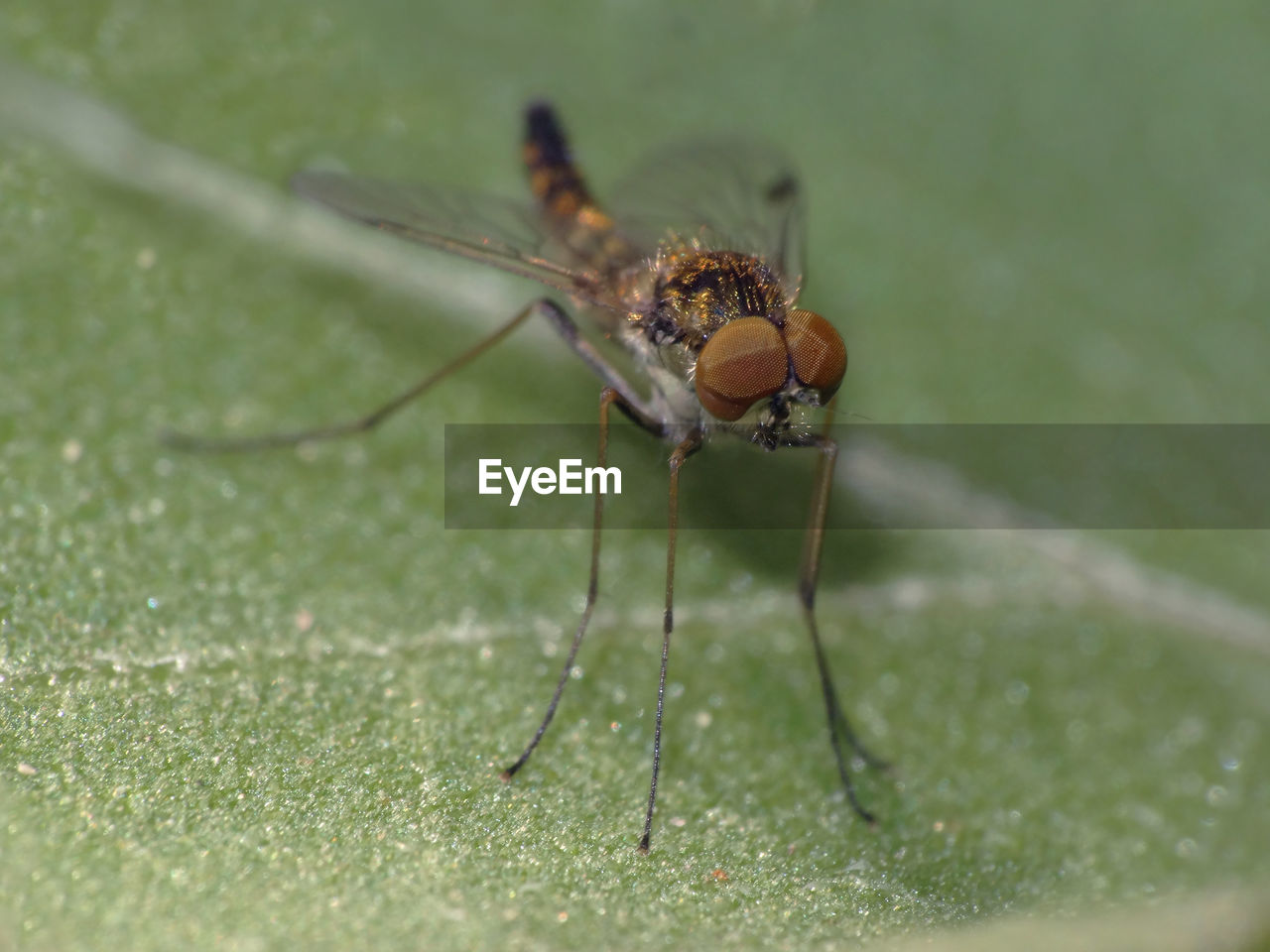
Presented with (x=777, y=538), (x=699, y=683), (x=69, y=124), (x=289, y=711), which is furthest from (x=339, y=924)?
(x=69, y=124)

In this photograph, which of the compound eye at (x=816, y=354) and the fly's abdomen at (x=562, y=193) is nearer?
the compound eye at (x=816, y=354)

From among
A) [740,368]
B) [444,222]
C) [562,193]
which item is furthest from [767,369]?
[562,193]

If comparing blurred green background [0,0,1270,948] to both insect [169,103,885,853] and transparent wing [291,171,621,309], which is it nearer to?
insect [169,103,885,853]

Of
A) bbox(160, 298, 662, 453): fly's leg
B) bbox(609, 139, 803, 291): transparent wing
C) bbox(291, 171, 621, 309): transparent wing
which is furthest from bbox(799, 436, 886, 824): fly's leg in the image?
bbox(609, 139, 803, 291): transparent wing

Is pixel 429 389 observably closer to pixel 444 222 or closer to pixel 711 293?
pixel 444 222

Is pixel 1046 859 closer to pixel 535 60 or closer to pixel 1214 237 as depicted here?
pixel 1214 237

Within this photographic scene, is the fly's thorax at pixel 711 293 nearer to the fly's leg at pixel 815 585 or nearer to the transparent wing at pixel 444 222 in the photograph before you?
the transparent wing at pixel 444 222

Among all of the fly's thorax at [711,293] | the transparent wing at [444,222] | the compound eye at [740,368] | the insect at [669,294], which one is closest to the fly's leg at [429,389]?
the insect at [669,294]
